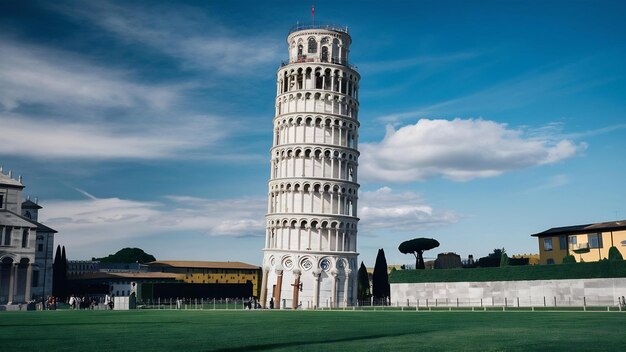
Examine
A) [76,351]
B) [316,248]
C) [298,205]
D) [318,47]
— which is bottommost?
[76,351]

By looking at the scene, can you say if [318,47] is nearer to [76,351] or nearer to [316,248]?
[316,248]

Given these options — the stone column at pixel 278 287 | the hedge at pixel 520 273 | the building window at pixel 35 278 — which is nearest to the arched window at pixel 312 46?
the stone column at pixel 278 287

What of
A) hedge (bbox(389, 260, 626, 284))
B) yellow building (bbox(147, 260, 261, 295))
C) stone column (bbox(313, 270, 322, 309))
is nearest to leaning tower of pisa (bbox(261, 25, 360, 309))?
stone column (bbox(313, 270, 322, 309))

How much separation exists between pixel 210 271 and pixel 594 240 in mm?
74317

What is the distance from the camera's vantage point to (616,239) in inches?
2345

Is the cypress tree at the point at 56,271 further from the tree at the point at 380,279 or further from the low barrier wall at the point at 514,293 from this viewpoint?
the low barrier wall at the point at 514,293

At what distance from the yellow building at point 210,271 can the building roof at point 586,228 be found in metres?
61.7

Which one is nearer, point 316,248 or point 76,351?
point 76,351

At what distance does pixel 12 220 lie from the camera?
250 feet

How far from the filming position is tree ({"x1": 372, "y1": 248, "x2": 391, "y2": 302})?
85.9 metres

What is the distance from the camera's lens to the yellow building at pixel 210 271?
11600 centimetres

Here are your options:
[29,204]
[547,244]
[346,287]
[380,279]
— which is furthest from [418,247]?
[29,204]

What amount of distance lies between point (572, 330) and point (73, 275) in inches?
3727

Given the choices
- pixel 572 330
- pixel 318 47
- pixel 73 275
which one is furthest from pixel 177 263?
pixel 572 330
